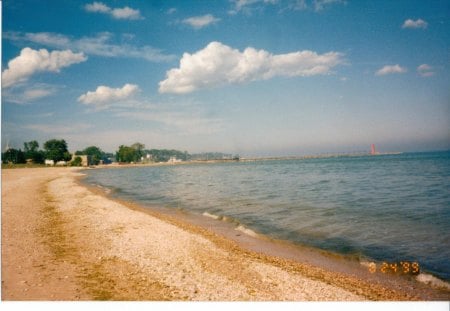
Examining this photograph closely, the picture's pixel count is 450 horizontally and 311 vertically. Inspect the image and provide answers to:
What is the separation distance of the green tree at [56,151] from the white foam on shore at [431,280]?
9207 centimetres

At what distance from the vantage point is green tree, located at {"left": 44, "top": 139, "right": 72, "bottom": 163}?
84188 mm

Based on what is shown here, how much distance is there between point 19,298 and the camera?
5156 mm

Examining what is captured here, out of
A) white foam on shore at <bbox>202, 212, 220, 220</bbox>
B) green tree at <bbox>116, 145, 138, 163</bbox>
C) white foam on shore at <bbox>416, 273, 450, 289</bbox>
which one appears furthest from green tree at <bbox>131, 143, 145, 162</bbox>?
white foam on shore at <bbox>416, 273, 450, 289</bbox>

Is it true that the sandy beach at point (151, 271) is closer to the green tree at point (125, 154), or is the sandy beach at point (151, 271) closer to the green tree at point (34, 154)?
the green tree at point (34, 154)

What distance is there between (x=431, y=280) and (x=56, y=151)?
3674 inches

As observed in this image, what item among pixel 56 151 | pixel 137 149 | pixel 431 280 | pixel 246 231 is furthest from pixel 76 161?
pixel 431 280

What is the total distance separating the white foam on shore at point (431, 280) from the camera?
6142mm

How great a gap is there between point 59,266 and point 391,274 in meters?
6.94

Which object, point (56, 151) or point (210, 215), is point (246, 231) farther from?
point (56, 151)
